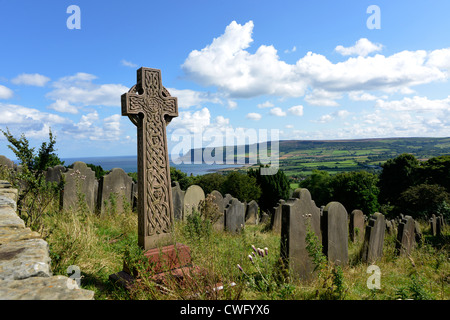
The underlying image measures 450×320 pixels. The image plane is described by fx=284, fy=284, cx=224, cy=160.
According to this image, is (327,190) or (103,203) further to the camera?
(327,190)

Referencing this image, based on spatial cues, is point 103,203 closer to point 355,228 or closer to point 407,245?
point 355,228

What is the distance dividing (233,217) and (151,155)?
5272 millimetres

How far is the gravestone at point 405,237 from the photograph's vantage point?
23.6ft

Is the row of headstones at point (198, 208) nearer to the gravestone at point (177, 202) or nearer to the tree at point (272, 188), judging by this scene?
the gravestone at point (177, 202)

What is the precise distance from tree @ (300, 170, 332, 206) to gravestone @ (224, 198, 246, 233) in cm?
3097

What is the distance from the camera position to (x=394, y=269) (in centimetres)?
598

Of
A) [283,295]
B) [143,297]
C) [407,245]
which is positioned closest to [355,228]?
[407,245]

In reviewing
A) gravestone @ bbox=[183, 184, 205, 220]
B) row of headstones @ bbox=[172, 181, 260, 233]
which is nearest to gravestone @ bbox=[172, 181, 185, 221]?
row of headstones @ bbox=[172, 181, 260, 233]

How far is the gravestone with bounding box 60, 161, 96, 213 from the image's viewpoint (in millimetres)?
8008

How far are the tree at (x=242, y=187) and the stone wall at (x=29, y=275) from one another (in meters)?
24.1

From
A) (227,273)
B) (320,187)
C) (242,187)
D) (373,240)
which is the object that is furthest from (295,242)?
(320,187)

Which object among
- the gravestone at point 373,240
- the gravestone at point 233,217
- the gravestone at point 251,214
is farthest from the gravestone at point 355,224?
the gravestone at point 251,214

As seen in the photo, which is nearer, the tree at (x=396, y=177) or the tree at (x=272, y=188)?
the tree at (x=272, y=188)
